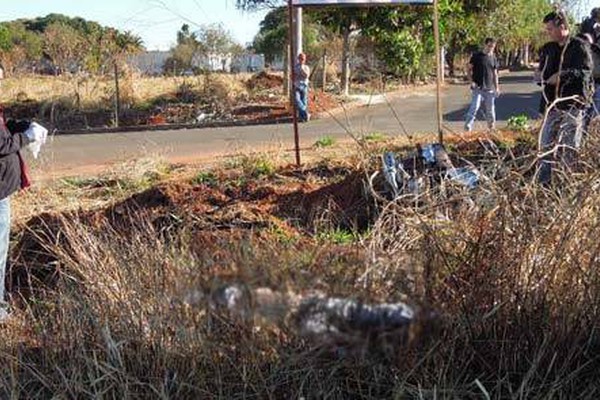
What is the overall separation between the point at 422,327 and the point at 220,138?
15539mm

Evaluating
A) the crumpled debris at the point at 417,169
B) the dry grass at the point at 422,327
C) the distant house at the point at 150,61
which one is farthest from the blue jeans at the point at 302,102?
the dry grass at the point at 422,327

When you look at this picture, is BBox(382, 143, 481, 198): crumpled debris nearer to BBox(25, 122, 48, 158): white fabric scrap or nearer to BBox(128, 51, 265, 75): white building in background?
BBox(25, 122, 48, 158): white fabric scrap

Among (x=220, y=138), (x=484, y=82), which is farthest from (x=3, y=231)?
(x=220, y=138)

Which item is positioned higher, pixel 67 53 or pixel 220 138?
pixel 67 53

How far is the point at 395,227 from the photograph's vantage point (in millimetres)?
3889

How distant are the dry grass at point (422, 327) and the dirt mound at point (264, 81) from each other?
2515 cm

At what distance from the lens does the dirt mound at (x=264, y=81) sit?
96.0ft

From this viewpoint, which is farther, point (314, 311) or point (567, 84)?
point (567, 84)

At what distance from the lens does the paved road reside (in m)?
14.8

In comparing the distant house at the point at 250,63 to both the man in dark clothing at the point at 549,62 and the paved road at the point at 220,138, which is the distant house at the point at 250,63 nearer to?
the paved road at the point at 220,138

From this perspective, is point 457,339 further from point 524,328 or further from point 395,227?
point 395,227

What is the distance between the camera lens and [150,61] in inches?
1268

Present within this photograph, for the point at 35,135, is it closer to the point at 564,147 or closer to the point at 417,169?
the point at 417,169

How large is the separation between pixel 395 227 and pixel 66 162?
1235 cm
